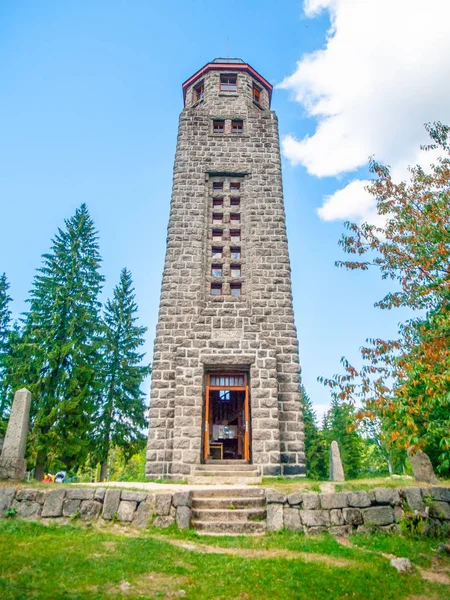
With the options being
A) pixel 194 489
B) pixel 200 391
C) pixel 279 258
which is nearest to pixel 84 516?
pixel 194 489

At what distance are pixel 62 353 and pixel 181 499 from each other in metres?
12.6

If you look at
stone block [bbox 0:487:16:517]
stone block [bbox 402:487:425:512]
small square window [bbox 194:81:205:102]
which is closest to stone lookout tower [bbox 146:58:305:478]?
small square window [bbox 194:81:205:102]

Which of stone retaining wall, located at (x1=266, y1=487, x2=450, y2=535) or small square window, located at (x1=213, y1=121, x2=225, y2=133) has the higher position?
small square window, located at (x1=213, y1=121, x2=225, y2=133)

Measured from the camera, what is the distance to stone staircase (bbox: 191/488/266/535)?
6.62 metres

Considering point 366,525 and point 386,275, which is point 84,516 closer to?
point 366,525

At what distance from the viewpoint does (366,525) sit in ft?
21.8

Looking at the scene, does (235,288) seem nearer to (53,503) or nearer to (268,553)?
(53,503)

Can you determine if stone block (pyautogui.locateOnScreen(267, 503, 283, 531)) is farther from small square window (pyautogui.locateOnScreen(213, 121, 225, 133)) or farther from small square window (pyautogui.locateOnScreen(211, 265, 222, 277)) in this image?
small square window (pyautogui.locateOnScreen(213, 121, 225, 133))

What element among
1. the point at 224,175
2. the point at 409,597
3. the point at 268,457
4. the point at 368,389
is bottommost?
A: the point at 409,597

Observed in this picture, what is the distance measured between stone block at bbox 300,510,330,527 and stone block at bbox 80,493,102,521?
3.62 metres

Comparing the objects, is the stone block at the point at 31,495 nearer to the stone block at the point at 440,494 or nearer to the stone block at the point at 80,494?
the stone block at the point at 80,494

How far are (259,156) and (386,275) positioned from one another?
7.60 metres

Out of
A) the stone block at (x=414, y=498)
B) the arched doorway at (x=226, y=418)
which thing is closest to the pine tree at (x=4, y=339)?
the arched doorway at (x=226, y=418)

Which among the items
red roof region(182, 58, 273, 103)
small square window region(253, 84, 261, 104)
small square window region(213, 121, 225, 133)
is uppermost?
red roof region(182, 58, 273, 103)
